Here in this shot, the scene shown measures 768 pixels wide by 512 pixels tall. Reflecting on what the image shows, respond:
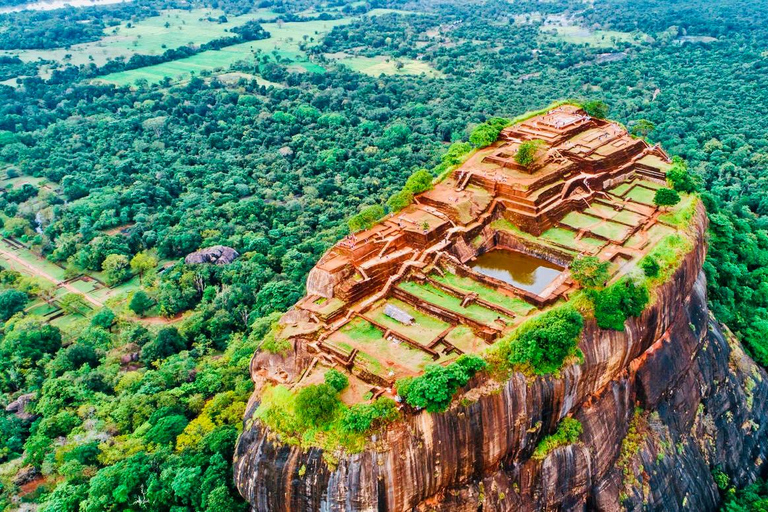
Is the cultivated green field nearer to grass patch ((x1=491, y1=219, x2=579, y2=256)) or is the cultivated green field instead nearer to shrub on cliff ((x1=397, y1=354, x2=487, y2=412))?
grass patch ((x1=491, y1=219, x2=579, y2=256))

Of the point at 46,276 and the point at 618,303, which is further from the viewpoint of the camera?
the point at 46,276

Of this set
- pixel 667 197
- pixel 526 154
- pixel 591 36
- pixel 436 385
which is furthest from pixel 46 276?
pixel 591 36

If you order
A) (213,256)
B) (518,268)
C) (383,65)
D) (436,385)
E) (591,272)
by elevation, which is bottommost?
(383,65)

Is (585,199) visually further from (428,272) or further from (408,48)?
(408,48)

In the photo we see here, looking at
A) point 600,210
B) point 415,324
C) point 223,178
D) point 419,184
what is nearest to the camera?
point 415,324

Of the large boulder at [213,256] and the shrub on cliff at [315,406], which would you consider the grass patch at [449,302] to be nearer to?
the shrub on cliff at [315,406]

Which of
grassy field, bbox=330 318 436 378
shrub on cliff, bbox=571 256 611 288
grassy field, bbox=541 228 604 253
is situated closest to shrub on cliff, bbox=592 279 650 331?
shrub on cliff, bbox=571 256 611 288

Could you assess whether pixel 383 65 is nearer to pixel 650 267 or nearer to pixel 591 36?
pixel 591 36
